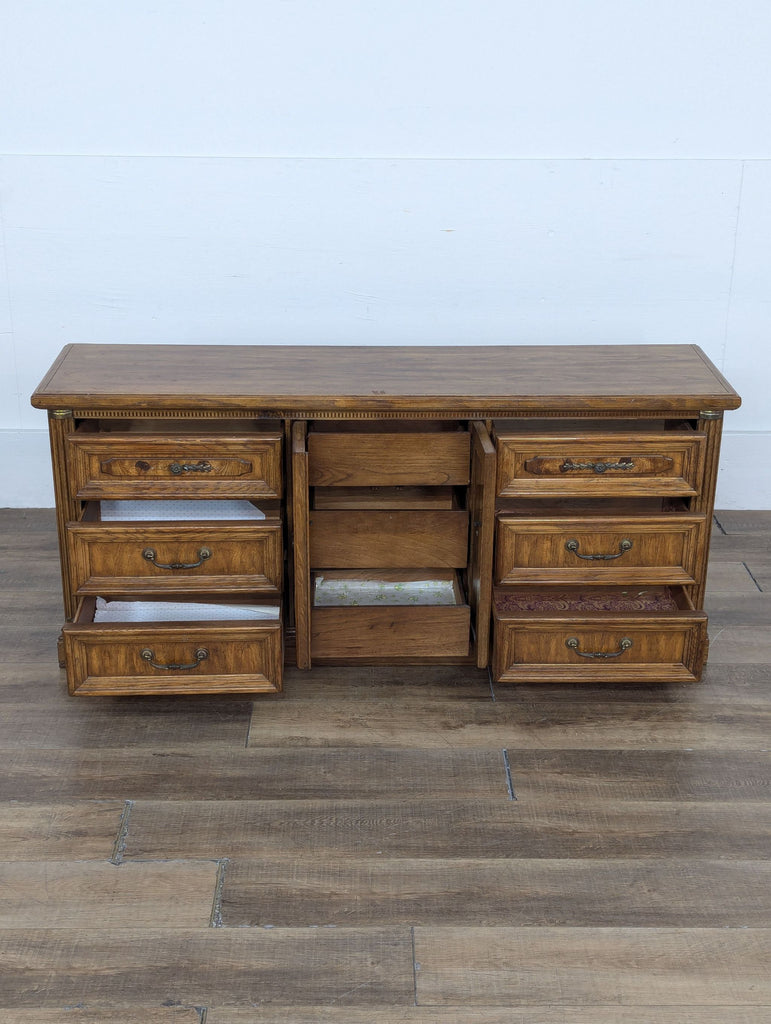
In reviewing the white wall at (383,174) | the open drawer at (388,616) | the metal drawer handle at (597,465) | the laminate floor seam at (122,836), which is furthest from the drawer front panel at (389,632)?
the white wall at (383,174)

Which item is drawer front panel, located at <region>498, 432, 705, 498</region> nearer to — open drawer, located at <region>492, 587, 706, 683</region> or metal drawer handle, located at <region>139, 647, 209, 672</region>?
open drawer, located at <region>492, 587, 706, 683</region>

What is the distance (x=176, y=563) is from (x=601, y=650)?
3.07 feet

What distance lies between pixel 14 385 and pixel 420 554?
4.68 feet

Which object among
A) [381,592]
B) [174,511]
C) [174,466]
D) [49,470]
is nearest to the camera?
[174,466]

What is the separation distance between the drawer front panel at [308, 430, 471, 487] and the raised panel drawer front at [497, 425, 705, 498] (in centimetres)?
12

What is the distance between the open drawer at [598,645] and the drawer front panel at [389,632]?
0.35 ft

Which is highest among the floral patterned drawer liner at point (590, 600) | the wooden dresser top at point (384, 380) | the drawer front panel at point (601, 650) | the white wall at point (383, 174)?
the white wall at point (383, 174)

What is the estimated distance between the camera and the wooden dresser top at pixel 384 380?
246 centimetres

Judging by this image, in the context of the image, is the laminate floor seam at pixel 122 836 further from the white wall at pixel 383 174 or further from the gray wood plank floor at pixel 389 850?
the white wall at pixel 383 174

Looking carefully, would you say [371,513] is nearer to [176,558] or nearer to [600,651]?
[176,558]

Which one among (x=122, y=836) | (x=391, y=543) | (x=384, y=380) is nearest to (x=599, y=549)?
(x=391, y=543)

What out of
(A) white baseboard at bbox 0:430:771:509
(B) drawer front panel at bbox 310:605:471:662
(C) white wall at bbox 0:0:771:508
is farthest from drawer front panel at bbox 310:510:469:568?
(A) white baseboard at bbox 0:430:771:509

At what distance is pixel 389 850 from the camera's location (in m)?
2.13

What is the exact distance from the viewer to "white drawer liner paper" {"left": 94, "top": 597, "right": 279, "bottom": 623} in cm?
256
